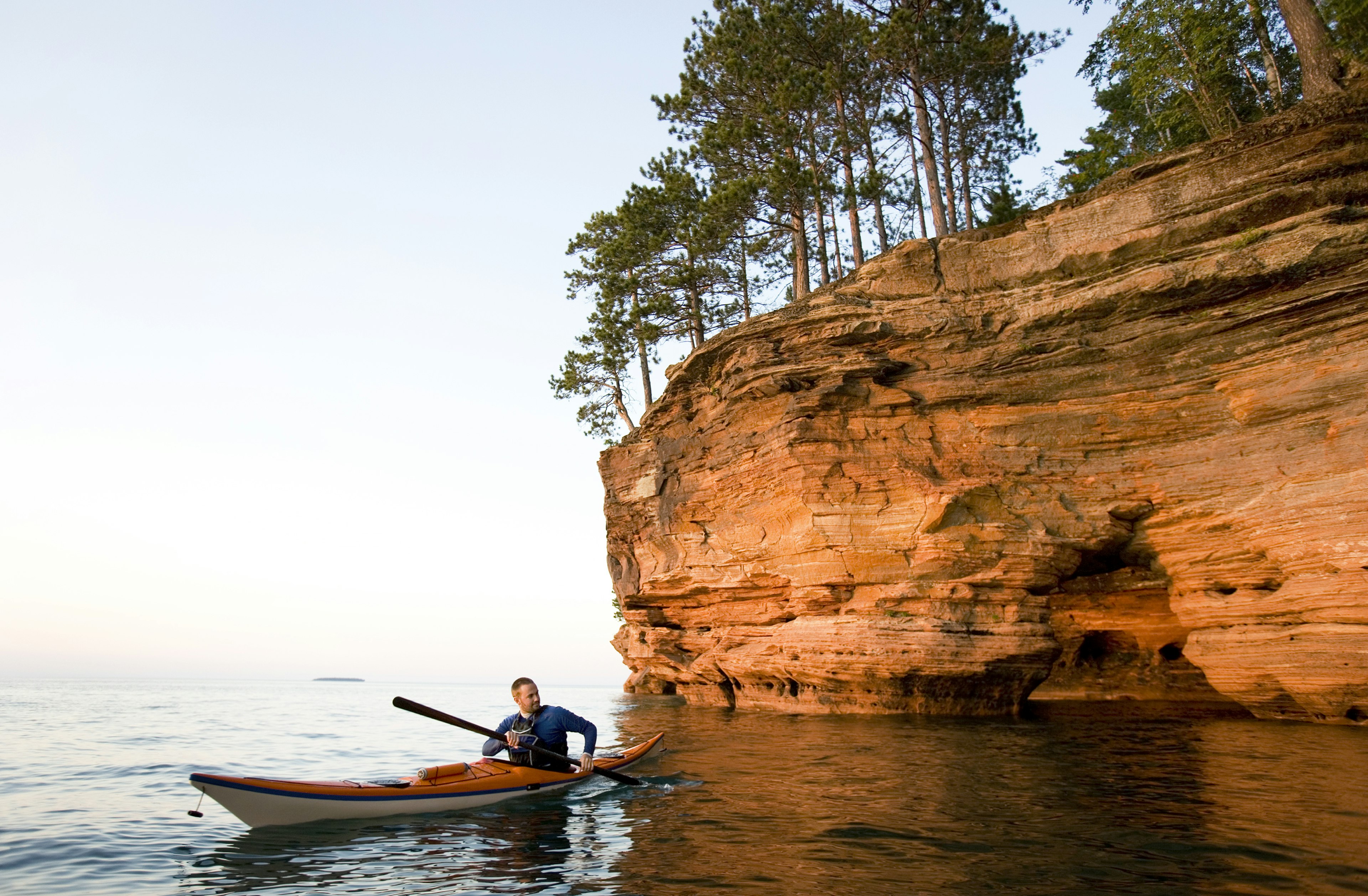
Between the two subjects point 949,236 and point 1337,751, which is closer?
point 1337,751

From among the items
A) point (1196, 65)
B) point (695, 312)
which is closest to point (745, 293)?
point (695, 312)

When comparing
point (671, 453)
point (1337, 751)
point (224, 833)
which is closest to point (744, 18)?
point (671, 453)

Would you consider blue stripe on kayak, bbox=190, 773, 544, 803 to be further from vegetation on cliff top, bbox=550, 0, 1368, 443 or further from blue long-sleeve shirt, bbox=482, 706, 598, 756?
vegetation on cliff top, bbox=550, 0, 1368, 443

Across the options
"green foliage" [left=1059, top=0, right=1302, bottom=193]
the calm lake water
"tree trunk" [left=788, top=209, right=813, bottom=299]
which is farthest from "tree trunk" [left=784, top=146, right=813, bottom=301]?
the calm lake water

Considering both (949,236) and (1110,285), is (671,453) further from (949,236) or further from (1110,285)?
(1110,285)

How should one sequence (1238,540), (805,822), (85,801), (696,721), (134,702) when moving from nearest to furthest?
(805,822), (85,801), (1238,540), (696,721), (134,702)

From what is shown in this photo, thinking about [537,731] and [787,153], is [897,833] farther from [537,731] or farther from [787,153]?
[787,153]

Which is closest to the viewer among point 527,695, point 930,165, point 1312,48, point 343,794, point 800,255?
point 343,794

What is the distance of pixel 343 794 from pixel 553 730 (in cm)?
284

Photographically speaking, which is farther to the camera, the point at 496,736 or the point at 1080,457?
the point at 1080,457

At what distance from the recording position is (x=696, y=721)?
1961 cm

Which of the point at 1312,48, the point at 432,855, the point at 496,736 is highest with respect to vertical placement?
the point at 1312,48

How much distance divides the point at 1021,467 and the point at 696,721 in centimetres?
950

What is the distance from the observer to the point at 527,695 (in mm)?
10406
